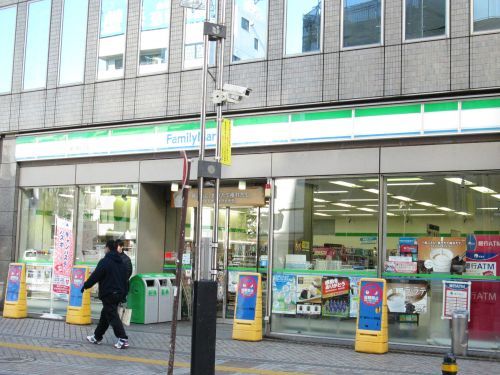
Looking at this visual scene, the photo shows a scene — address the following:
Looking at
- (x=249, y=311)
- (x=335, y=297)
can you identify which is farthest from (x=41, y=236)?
(x=335, y=297)

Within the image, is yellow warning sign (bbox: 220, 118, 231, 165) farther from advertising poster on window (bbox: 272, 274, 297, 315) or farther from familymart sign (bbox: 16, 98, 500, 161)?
advertising poster on window (bbox: 272, 274, 297, 315)

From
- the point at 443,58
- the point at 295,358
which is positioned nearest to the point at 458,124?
the point at 443,58

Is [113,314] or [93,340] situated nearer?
[113,314]

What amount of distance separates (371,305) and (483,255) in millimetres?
2110

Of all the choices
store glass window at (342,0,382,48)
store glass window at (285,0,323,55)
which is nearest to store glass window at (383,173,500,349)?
store glass window at (342,0,382,48)

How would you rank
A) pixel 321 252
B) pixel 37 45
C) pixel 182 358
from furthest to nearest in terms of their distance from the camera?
pixel 37 45 < pixel 321 252 < pixel 182 358

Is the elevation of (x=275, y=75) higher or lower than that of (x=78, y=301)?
higher

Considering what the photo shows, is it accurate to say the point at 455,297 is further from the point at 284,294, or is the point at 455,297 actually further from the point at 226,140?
the point at 226,140

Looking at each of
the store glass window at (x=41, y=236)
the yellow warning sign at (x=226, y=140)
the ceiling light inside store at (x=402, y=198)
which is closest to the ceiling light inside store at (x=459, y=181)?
the ceiling light inside store at (x=402, y=198)

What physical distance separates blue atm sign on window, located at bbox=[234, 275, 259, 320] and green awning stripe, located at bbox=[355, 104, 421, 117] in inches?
146

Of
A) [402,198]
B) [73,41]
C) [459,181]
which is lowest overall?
[402,198]

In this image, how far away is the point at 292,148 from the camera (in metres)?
13.2

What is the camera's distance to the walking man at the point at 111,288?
11445 mm

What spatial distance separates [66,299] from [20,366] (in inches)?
261
